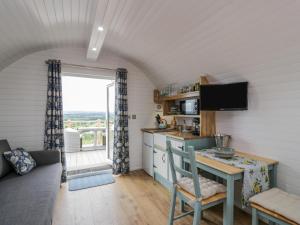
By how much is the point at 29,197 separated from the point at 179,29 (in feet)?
8.03

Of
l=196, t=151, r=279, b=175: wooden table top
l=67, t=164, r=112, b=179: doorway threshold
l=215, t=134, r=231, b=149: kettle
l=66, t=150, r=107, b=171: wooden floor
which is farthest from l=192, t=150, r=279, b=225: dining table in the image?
l=66, t=150, r=107, b=171: wooden floor

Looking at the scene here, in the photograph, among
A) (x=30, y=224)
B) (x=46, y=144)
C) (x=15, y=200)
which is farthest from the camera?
(x=46, y=144)

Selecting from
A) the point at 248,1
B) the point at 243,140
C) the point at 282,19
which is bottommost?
the point at 243,140

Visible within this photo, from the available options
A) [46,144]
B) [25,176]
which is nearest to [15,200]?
[25,176]

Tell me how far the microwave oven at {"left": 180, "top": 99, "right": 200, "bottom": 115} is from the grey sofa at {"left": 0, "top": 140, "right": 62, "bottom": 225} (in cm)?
226

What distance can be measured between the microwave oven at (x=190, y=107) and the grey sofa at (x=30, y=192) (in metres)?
2.26

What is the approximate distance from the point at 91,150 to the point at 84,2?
15.3ft

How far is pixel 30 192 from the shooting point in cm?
183

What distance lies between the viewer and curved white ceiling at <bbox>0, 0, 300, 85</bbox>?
5.26ft

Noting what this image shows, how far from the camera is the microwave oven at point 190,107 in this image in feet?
9.63

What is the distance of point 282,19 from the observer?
4.94ft

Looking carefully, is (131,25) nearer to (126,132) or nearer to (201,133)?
(201,133)

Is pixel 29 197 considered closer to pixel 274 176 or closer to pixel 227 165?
pixel 227 165

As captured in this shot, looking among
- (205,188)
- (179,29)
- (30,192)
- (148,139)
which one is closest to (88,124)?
(148,139)
